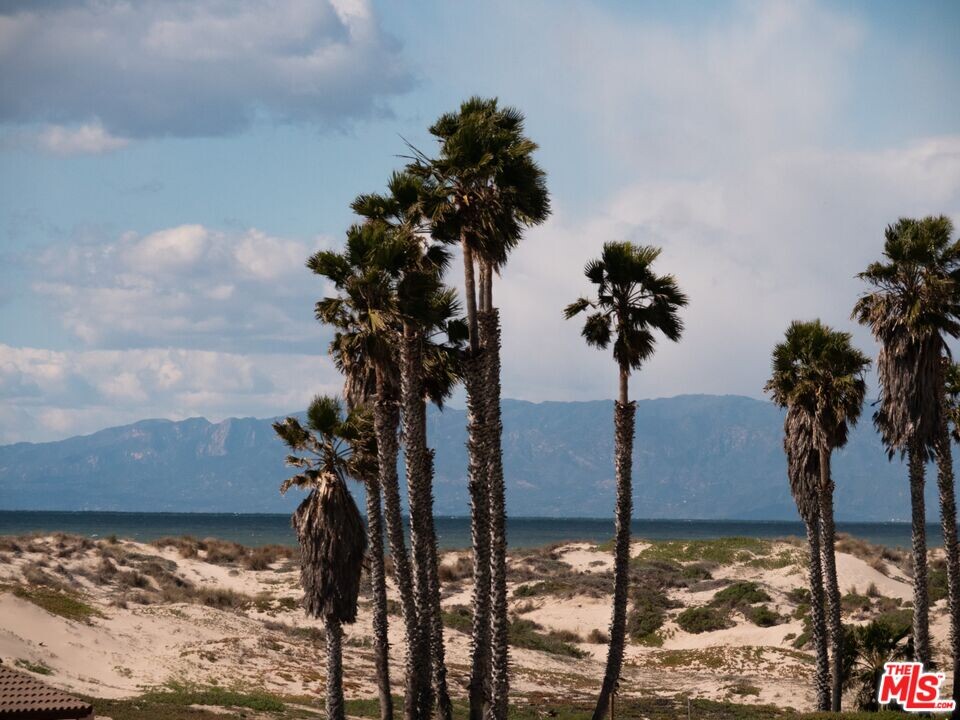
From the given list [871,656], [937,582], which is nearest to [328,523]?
[871,656]

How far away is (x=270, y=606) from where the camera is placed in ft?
207

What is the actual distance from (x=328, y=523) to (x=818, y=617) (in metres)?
16.0

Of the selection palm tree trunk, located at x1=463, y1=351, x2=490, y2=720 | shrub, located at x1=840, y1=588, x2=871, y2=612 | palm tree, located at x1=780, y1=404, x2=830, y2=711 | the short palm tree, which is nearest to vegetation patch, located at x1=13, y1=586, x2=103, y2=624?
palm tree trunk, located at x1=463, y1=351, x2=490, y2=720

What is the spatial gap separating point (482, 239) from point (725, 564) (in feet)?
187

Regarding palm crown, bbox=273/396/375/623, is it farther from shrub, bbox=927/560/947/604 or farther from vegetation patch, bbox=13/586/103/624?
shrub, bbox=927/560/947/604

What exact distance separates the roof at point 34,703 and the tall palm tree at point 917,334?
85.7ft

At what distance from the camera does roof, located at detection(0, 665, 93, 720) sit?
73.2 feet

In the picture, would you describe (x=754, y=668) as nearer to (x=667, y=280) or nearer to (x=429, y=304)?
(x=667, y=280)

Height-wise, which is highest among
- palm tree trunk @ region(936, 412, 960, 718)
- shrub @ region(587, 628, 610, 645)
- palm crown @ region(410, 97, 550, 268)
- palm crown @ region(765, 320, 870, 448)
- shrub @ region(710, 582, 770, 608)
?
palm crown @ region(410, 97, 550, 268)

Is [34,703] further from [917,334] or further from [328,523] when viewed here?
[917,334]

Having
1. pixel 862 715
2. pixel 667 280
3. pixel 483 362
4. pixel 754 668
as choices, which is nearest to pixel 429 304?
pixel 483 362

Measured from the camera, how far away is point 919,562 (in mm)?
37875

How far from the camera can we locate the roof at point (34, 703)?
22.3 m

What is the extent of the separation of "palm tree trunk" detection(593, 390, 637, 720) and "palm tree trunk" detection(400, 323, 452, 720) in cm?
475
